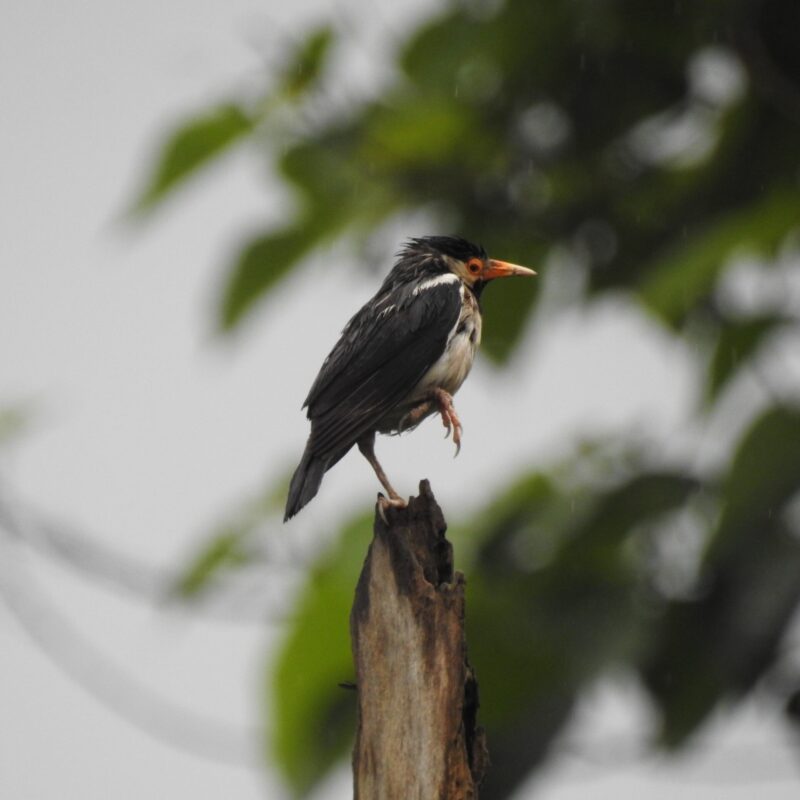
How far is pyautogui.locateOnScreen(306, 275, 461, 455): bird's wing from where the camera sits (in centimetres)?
523

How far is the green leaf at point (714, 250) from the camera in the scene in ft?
15.1

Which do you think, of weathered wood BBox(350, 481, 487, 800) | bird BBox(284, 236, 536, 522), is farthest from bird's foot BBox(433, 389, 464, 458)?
weathered wood BBox(350, 481, 487, 800)

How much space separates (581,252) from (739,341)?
110 centimetres

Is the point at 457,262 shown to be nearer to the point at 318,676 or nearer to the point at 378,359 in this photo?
the point at 378,359

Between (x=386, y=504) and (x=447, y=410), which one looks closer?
(x=386, y=504)

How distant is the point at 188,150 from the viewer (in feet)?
17.8

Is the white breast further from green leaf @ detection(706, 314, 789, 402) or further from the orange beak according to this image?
green leaf @ detection(706, 314, 789, 402)

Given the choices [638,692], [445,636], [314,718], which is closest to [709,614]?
[638,692]

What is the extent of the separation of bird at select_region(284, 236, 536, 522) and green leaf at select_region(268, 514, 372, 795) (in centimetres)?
22

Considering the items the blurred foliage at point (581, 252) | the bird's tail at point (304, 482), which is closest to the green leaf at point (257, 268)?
the blurred foliage at point (581, 252)

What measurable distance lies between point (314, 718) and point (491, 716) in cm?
49

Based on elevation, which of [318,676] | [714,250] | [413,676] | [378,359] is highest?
[378,359]

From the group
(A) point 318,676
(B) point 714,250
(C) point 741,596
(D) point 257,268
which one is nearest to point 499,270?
(D) point 257,268

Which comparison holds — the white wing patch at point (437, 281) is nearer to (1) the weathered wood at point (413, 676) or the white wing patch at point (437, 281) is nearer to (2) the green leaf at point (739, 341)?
(2) the green leaf at point (739, 341)
